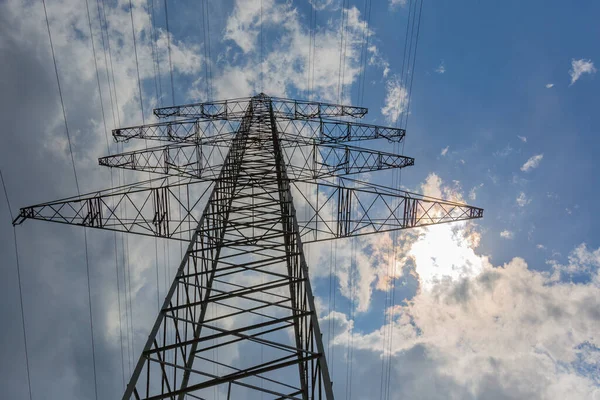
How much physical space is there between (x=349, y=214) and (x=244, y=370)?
7565 millimetres

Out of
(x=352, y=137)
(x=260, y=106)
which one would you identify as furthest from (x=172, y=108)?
(x=352, y=137)

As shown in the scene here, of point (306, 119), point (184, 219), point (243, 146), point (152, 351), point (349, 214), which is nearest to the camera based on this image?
point (152, 351)

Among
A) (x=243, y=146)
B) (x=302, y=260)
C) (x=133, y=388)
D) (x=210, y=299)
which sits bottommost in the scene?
(x=133, y=388)

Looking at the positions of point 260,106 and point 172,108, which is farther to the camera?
point 172,108

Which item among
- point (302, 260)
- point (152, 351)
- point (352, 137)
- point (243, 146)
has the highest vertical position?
point (352, 137)

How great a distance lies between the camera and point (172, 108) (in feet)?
77.5

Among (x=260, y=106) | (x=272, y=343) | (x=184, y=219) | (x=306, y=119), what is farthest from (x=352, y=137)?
(x=272, y=343)

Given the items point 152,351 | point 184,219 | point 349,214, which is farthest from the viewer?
point 349,214

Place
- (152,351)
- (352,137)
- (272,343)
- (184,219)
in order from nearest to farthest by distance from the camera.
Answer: (152,351) → (272,343) → (184,219) → (352,137)

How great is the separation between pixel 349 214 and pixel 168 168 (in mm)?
8261

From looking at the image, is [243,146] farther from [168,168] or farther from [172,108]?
[172,108]

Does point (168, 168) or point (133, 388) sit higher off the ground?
point (168, 168)

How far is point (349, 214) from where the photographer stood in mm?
12797

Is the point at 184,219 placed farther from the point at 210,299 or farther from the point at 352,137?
the point at 352,137
